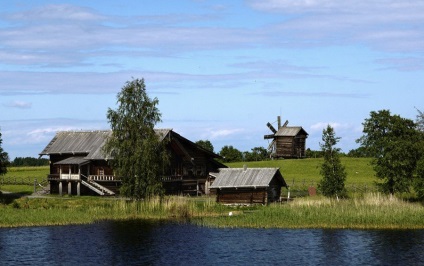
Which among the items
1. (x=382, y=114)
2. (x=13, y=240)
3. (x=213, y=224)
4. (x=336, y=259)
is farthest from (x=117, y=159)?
(x=336, y=259)

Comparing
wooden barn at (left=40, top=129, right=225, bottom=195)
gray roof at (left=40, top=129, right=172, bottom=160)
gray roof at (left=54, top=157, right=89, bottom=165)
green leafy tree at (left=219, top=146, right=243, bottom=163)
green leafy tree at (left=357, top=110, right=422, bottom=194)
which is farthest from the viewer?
green leafy tree at (left=219, top=146, right=243, bottom=163)

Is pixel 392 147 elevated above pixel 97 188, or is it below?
above

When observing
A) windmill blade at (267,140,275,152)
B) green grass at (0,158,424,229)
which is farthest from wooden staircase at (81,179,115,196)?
windmill blade at (267,140,275,152)

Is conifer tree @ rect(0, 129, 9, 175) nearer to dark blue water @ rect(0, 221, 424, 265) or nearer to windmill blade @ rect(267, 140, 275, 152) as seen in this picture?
dark blue water @ rect(0, 221, 424, 265)

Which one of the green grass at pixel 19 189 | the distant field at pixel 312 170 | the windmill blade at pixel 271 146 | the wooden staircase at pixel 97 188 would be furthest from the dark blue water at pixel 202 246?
the windmill blade at pixel 271 146

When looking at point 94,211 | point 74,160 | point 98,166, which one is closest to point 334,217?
point 94,211

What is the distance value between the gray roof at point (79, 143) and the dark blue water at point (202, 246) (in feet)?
93.2

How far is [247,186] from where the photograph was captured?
6375cm

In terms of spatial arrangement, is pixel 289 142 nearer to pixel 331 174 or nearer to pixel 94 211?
pixel 331 174

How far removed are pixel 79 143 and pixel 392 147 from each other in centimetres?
3686

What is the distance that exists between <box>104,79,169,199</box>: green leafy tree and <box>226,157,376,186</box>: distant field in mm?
26685

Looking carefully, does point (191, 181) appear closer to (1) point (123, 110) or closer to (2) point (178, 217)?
(1) point (123, 110)

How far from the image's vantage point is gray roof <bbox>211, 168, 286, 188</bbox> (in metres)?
63.7

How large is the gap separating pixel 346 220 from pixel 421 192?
12.7m
